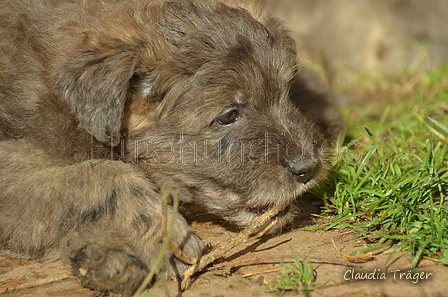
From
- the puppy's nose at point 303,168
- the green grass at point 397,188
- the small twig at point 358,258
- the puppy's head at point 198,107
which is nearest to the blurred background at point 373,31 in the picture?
the green grass at point 397,188

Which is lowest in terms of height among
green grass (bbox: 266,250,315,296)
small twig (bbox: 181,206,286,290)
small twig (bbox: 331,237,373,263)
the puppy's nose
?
small twig (bbox: 181,206,286,290)

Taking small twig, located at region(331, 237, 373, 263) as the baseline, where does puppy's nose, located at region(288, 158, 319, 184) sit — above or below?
above

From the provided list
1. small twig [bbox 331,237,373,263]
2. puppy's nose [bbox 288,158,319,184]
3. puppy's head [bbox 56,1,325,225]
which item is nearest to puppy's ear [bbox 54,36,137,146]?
puppy's head [bbox 56,1,325,225]

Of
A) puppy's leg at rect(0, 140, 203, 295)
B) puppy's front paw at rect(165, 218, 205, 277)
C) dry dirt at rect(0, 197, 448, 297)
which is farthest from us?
puppy's front paw at rect(165, 218, 205, 277)

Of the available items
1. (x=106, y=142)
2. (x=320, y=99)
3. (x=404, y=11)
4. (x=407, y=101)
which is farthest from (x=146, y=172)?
(x=404, y=11)

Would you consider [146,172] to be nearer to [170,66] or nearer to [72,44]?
[170,66]

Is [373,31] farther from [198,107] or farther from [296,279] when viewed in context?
[296,279]

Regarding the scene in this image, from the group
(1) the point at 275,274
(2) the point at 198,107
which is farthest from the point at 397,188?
(2) the point at 198,107

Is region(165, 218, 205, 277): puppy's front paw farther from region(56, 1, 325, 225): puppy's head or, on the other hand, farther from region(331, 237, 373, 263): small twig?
region(331, 237, 373, 263): small twig
